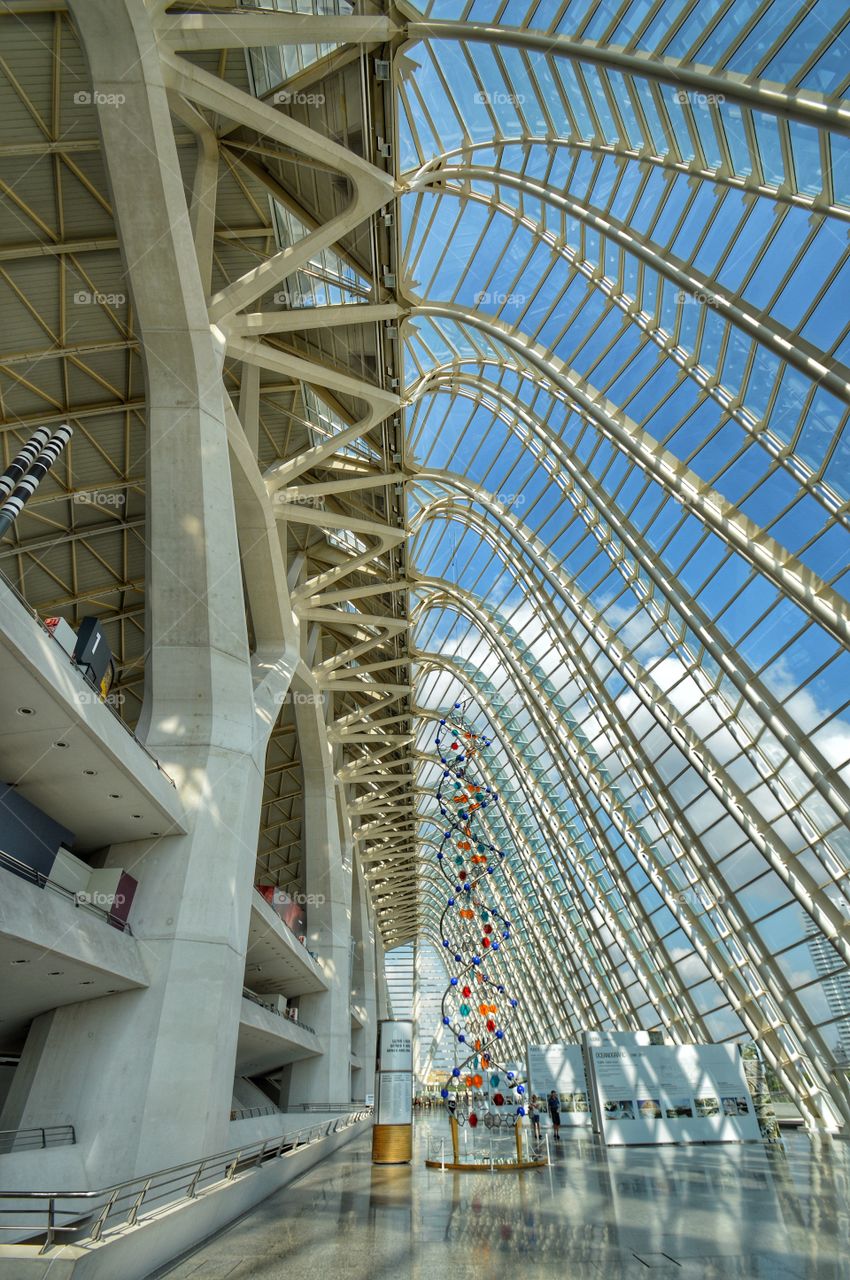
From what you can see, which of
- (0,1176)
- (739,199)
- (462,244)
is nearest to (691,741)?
(739,199)

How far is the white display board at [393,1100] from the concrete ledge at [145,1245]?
5496mm

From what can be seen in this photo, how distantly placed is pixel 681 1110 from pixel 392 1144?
9.21 m

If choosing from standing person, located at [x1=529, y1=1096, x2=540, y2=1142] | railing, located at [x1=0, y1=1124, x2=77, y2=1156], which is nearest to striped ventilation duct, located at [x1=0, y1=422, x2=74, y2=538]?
railing, located at [x1=0, y1=1124, x2=77, y2=1156]

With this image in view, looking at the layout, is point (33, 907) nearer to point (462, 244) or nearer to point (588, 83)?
point (588, 83)

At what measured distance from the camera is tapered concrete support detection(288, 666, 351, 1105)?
1190 inches

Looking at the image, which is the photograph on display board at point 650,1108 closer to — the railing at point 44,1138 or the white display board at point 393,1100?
the white display board at point 393,1100

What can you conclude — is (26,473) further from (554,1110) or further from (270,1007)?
(554,1110)

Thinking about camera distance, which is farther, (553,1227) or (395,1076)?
(395,1076)

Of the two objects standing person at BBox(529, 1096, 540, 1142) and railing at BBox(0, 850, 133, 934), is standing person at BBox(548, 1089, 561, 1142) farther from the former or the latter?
railing at BBox(0, 850, 133, 934)

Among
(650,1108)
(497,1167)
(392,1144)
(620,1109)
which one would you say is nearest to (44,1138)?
(392,1144)

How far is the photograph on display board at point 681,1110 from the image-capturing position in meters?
21.2

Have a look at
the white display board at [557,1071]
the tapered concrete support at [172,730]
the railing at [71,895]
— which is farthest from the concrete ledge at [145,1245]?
the white display board at [557,1071]

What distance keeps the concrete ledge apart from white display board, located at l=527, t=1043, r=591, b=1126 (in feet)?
49.2

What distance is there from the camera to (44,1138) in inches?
468
